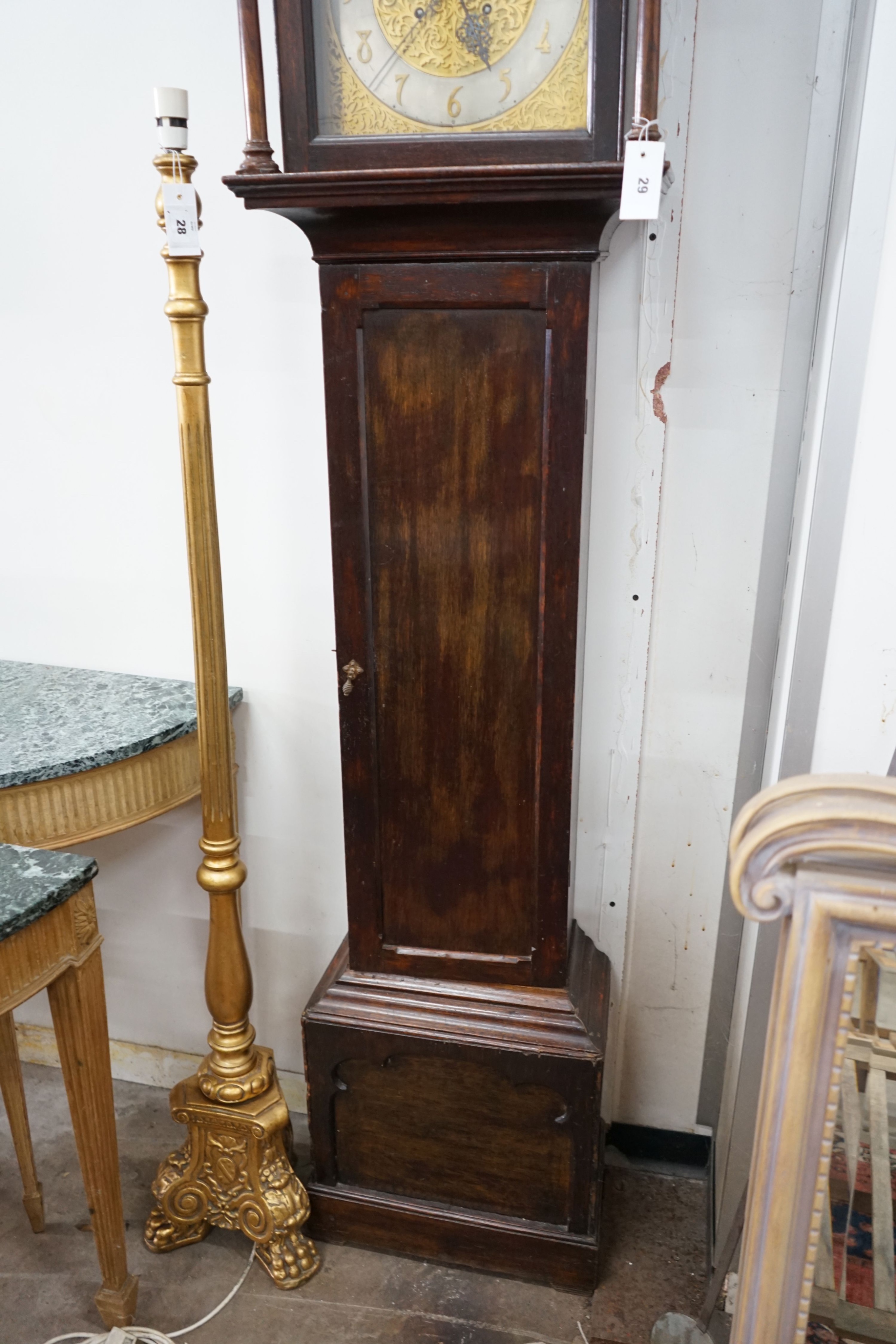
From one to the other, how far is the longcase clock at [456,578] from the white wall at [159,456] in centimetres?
27

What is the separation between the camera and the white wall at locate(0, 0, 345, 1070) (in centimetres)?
149

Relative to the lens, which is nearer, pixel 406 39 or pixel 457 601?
pixel 406 39

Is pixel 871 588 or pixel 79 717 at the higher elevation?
pixel 871 588

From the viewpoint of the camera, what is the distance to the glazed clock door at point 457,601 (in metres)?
1.24

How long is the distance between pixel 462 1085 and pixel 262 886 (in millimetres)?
534

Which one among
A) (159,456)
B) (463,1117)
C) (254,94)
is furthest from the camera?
(159,456)

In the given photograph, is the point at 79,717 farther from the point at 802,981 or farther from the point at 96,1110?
the point at 802,981

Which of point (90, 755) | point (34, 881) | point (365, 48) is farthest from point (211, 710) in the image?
point (365, 48)

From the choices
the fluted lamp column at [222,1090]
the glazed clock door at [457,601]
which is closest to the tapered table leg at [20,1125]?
the fluted lamp column at [222,1090]

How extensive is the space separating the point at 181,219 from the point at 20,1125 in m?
1.43

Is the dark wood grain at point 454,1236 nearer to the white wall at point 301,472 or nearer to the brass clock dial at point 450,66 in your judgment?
the white wall at point 301,472

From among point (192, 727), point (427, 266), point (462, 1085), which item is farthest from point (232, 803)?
point (427, 266)

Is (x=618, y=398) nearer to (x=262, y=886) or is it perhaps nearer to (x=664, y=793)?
(x=664, y=793)

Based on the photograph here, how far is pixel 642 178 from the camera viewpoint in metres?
1.07
